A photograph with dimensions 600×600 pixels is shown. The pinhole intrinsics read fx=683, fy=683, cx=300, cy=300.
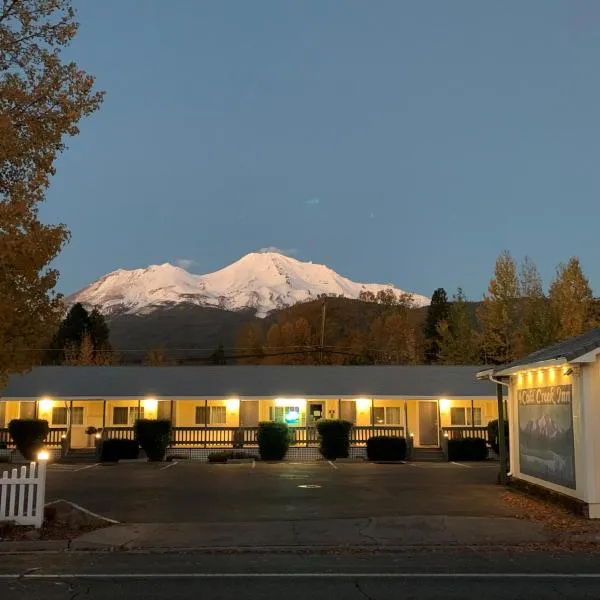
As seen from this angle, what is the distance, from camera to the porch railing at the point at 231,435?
101 ft

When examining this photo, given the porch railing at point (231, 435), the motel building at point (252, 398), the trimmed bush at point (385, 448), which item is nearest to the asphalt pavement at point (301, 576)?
→ the trimmed bush at point (385, 448)

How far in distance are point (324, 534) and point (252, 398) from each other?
22.3m

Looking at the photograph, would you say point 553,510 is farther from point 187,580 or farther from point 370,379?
point 370,379

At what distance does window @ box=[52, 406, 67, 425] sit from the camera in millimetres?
34906

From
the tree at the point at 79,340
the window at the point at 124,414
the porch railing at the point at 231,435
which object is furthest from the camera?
the tree at the point at 79,340

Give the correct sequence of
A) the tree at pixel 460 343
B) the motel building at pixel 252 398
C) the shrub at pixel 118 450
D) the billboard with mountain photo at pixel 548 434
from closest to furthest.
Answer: the billboard with mountain photo at pixel 548 434 < the shrub at pixel 118 450 < the motel building at pixel 252 398 < the tree at pixel 460 343

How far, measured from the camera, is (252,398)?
3338cm

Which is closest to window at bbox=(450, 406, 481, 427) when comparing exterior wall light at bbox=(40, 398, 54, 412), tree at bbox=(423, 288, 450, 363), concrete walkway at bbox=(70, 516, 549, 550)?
exterior wall light at bbox=(40, 398, 54, 412)

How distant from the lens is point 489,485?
724 inches

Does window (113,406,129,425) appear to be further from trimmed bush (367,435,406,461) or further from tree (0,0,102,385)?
tree (0,0,102,385)

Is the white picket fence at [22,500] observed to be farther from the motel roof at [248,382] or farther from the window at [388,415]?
the window at [388,415]

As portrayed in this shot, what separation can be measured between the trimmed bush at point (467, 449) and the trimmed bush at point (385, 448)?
2151 mm

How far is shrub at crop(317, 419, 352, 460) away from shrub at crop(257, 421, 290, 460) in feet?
5.64

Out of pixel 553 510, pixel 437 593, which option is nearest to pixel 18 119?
pixel 437 593
